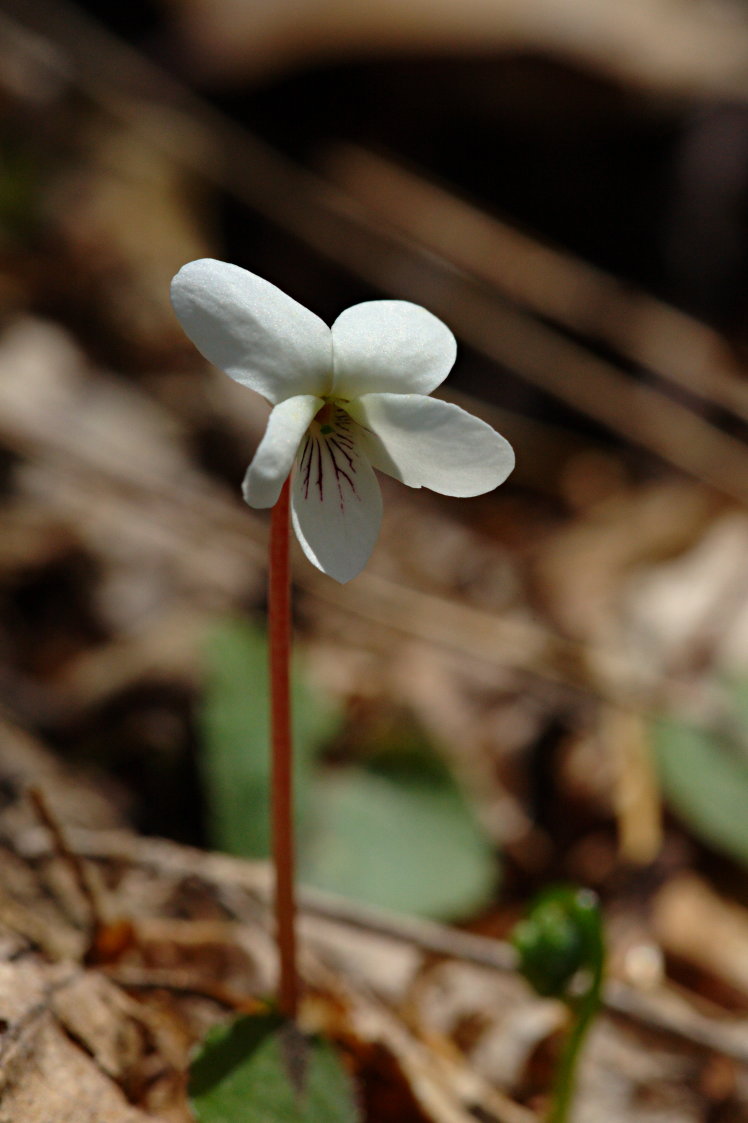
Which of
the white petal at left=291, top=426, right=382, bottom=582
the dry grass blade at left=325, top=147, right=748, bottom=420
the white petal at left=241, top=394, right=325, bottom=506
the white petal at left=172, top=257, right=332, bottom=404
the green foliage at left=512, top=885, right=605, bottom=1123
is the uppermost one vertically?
the white petal at left=172, top=257, right=332, bottom=404

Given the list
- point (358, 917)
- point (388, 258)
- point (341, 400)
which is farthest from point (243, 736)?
point (388, 258)

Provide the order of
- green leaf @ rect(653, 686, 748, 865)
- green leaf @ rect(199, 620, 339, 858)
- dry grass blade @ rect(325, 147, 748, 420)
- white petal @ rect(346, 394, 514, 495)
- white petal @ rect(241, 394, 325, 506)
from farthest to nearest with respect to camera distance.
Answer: dry grass blade @ rect(325, 147, 748, 420), green leaf @ rect(653, 686, 748, 865), green leaf @ rect(199, 620, 339, 858), white petal @ rect(346, 394, 514, 495), white petal @ rect(241, 394, 325, 506)

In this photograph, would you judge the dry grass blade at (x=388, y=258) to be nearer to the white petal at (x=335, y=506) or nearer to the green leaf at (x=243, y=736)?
the green leaf at (x=243, y=736)

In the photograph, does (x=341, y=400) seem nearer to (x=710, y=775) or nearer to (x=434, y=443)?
(x=434, y=443)

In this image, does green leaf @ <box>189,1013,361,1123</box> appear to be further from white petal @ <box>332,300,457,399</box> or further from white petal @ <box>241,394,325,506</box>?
white petal @ <box>332,300,457,399</box>

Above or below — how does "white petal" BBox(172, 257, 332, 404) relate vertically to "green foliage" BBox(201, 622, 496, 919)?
above

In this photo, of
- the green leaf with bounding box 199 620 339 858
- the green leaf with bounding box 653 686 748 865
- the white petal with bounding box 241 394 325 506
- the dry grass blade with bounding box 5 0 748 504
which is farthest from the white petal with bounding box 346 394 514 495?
the dry grass blade with bounding box 5 0 748 504

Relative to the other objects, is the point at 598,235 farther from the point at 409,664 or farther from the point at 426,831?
the point at 426,831
